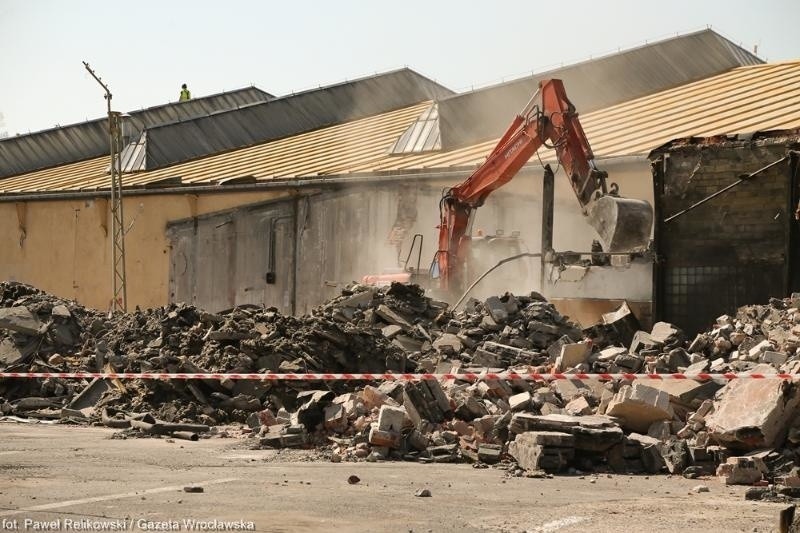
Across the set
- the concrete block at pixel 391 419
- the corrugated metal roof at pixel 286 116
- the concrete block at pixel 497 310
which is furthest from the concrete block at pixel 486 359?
the corrugated metal roof at pixel 286 116

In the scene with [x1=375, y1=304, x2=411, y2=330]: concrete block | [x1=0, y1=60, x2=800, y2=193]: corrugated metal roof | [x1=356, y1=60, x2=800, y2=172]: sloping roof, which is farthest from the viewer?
[x1=0, y1=60, x2=800, y2=193]: corrugated metal roof

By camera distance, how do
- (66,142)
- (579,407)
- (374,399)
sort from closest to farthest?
(579,407) < (374,399) < (66,142)

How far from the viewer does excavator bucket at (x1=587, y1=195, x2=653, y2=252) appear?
18969mm

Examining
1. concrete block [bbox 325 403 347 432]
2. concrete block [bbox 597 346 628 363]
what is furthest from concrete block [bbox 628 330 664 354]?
concrete block [bbox 325 403 347 432]

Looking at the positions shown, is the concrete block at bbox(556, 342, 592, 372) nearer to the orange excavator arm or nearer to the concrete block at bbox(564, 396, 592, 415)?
the concrete block at bbox(564, 396, 592, 415)

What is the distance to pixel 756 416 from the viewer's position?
36.8 ft

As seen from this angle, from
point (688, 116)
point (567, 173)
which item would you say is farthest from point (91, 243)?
point (567, 173)

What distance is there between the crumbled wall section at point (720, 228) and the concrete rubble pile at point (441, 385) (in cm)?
120

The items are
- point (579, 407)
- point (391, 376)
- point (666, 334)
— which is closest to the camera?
point (579, 407)

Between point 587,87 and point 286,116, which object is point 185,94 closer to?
point 286,116

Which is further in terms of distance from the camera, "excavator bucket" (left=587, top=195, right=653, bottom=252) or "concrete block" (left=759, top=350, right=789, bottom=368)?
"excavator bucket" (left=587, top=195, right=653, bottom=252)

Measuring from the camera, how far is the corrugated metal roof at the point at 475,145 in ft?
89.0

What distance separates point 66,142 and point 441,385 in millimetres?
36132

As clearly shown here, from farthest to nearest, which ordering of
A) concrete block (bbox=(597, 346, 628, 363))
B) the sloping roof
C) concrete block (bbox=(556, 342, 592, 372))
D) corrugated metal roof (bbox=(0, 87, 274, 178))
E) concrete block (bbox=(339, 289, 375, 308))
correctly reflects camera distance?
corrugated metal roof (bbox=(0, 87, 274, 178)) → the sloping roof → concrete block (bbox=(339, 289, 375, 308)) → concrete block (bbox=(597, 346, 628, 363)) → concrete block (bbox=(556, 342, 592, 372))
